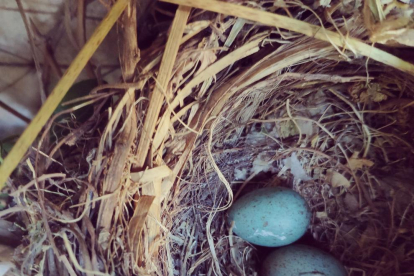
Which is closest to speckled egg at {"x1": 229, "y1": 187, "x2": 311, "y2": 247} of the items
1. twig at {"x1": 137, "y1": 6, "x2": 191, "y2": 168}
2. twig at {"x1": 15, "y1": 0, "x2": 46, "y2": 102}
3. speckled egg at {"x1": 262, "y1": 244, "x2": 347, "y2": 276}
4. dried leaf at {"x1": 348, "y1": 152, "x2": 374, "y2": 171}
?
speckled egg at {"x1": 262, "y1": 244, "x2": 347, "y2": 276}

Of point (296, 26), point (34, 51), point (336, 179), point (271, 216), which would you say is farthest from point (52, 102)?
point (336, 179)

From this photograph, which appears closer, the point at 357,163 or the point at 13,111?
the point at 13,111

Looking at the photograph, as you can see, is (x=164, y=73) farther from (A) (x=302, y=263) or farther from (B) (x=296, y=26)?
(A) (x=302, y=263)

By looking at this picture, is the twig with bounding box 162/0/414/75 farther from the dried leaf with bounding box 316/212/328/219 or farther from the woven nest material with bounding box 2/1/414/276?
the dried leaf with bounding box 316/212/328/219

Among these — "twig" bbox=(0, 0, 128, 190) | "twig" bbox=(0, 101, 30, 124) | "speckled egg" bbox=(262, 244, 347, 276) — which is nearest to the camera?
"twig" bbox=(0, 0, 128, 190)

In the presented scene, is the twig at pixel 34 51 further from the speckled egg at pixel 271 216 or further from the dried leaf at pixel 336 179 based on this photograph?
the dried leaf at pixel 336 179
